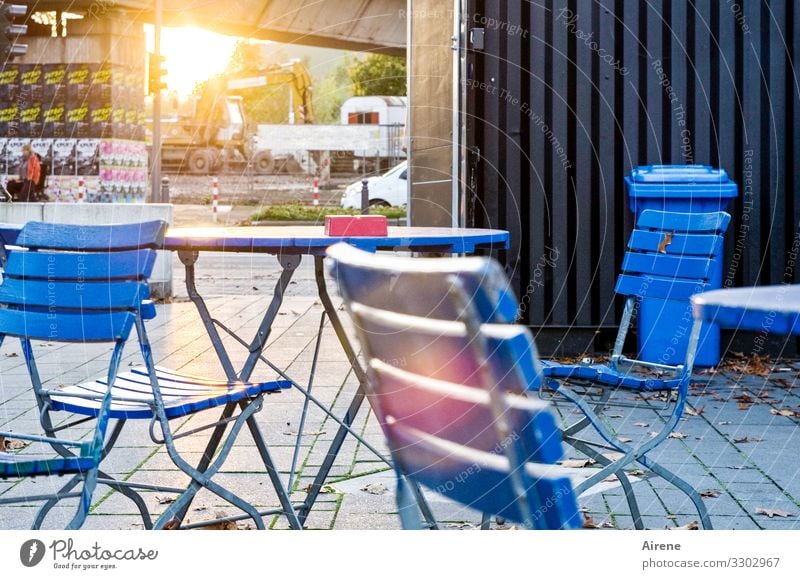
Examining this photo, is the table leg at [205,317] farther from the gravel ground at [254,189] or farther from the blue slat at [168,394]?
the gravel ground at [254,189]

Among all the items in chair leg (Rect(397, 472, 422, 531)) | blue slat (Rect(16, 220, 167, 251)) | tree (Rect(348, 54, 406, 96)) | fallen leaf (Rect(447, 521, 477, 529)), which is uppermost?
tree (Rect(348, 54, 406, 96))

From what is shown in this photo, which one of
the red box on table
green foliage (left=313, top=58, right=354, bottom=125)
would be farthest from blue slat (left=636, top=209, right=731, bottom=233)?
green foliage (left=313, top=58, right=354, bottom=125)

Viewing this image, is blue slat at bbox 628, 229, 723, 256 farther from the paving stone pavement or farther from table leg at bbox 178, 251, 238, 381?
table leg at bbox 178, 251, 238, 381

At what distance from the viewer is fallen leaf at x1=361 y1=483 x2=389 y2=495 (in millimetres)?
3852

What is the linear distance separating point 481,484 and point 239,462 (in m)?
2.55

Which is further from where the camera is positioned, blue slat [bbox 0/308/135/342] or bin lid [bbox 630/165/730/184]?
bin lid [bbox 630/165/730/184]

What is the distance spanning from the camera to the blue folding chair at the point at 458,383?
1679mm

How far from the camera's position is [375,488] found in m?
3.90

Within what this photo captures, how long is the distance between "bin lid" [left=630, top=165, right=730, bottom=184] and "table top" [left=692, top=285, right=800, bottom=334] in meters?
4.81

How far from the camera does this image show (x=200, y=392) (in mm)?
2961

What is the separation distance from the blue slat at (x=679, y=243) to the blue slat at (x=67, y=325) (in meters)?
1.95

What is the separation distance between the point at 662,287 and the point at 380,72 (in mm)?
38970

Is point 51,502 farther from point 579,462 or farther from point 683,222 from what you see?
point 683,222
